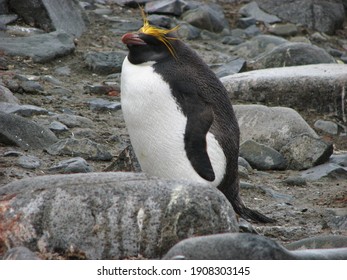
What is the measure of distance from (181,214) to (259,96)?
4.74 meters

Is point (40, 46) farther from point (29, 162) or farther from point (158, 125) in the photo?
point (158, 125)

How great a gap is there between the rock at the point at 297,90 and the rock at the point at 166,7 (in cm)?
282

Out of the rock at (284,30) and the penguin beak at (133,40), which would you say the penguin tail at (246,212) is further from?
the rock at (284,30)

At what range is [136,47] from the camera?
578cm

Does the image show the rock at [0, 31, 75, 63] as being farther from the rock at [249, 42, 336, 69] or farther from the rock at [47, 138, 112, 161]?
the rock at [47, 138, 112, 161]

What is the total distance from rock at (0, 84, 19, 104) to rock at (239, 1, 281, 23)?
5341 mm

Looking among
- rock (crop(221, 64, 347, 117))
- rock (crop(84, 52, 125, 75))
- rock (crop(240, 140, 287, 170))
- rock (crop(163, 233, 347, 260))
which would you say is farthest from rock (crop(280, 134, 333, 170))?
rock (crop(163, 233, 347, 260))

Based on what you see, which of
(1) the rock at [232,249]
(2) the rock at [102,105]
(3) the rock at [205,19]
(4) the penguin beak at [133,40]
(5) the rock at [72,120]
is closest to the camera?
(1) the rock at [232,249]

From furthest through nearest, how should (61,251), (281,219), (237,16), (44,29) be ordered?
1. (237,16)
2. (44,29)
3. (281,219)
4. (61,251)

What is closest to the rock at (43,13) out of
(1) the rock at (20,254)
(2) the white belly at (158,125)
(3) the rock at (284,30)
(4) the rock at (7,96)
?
(4) the rock at (7,96)

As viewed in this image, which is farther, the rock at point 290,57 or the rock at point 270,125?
the rock at point 290,57

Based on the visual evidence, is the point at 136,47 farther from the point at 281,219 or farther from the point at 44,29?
the point at 44,29

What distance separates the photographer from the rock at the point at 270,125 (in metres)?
8.05
